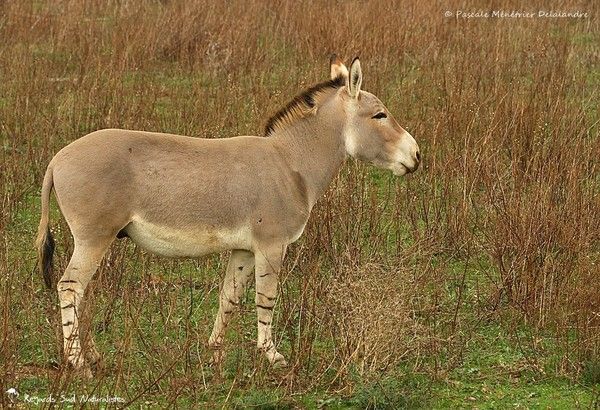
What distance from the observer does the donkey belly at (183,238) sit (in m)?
6.15

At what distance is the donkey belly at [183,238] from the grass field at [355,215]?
31 cm

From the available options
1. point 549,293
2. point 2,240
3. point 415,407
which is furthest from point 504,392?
point 2,240

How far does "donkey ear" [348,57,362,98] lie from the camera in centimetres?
672

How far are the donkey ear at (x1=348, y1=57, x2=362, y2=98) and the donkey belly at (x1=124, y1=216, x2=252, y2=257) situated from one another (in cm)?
112

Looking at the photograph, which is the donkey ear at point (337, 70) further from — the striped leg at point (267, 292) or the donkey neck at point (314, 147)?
the striped leg at point (267, 292)

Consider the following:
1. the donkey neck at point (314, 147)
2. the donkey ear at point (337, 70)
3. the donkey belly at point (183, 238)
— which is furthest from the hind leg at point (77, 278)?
the donkey ear at point (337, 70)

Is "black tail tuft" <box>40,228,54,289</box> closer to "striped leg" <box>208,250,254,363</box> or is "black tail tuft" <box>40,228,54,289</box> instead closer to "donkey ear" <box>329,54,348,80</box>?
"striped leg" <box>208,250,254,363</box>

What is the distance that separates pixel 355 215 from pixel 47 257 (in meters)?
2.70

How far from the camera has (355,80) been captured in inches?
268

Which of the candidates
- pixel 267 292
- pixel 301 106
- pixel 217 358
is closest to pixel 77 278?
pixel 217 358

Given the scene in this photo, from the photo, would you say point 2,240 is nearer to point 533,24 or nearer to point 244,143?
point 244,143

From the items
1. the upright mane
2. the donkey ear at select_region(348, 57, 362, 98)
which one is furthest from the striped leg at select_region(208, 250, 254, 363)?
the donkey ear at select_region(348, 57, 362, 98)

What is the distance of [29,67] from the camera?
11.7 m

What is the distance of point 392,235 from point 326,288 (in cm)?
240
